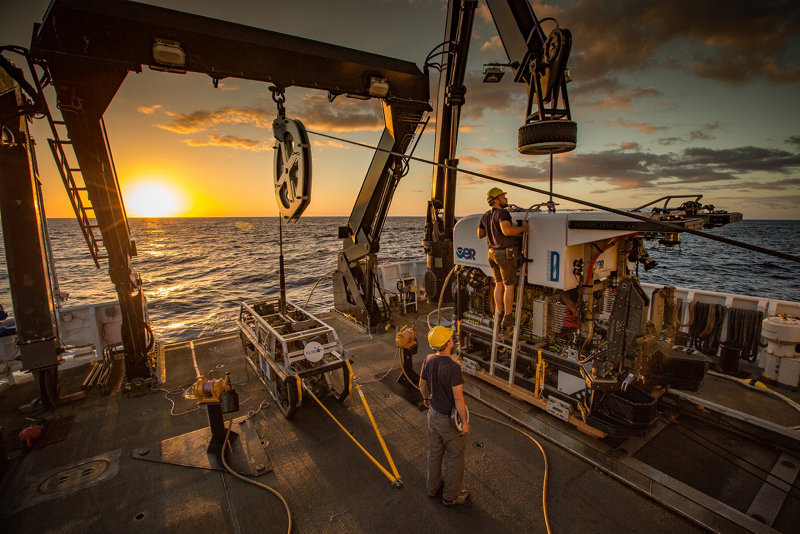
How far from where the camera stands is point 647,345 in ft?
18.1

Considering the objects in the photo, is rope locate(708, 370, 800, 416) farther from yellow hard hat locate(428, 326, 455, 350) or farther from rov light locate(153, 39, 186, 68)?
rov light locate(153, 39, 186, 68)

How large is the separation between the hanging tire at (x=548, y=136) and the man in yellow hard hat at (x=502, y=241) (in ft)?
6.73

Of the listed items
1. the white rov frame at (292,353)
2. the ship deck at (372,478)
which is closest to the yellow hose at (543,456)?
the ship deck at (372,478)

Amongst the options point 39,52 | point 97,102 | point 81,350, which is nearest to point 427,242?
point 97,102

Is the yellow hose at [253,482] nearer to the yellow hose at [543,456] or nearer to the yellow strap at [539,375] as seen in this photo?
the yellow hose at [543,456]

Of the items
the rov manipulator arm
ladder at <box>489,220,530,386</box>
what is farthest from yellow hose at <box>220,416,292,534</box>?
ladder at <box>489,220,530,386</box>

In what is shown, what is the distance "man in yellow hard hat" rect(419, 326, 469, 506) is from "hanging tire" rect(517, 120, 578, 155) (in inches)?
96.8

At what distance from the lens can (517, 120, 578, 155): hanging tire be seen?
13.2 ft

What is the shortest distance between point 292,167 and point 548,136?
3354 millimetres

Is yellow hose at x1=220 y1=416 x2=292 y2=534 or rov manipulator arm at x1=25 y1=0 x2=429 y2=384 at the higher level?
rov manipulator arm at x1=25 y1=0 x2=429 y2=384

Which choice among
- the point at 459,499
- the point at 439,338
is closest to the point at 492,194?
the point at 439,338

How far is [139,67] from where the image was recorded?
A: 588 centimetres

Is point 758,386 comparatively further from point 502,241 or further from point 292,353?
point 292,353

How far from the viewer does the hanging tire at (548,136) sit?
13.2 feet
